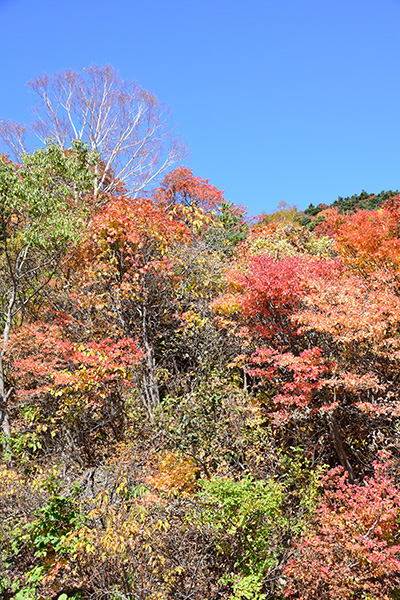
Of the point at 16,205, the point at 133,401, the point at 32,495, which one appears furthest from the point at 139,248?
the point at 32,495

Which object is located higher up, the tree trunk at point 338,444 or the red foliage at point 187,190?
the red foliage at point 187,190

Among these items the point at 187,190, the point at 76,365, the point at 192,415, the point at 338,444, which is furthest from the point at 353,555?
the point at 187,190

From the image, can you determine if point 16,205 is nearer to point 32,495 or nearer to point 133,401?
point 133,401

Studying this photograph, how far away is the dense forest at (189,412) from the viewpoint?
5164 mm

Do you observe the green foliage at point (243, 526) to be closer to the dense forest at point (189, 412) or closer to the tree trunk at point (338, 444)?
the dense forest at point (189, 412)

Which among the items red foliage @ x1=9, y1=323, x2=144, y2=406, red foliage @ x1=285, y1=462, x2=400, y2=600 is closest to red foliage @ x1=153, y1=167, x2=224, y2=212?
red foliage @ x1=9, y1=323, x2=144, y2=406

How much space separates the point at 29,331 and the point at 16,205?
320cm

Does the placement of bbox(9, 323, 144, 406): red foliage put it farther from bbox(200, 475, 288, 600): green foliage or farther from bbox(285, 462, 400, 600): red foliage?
bbox(285, 462, 400, 600): red foliage

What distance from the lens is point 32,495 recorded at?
593 centimetres

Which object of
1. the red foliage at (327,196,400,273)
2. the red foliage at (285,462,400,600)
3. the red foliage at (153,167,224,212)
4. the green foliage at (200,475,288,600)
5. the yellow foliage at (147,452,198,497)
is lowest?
the red foliage at (285,462,400,600)

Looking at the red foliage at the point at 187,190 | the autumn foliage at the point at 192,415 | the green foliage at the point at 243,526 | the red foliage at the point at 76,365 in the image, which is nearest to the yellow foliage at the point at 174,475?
the autumn foliage at the point at 192,415

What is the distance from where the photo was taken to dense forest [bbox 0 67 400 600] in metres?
5.16

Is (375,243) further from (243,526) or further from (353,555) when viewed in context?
(243,526)

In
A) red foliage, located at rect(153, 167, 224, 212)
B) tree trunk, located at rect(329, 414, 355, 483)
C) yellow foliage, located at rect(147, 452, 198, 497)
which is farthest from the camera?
red foliage, located at rect(153, 167, 224, 212)
